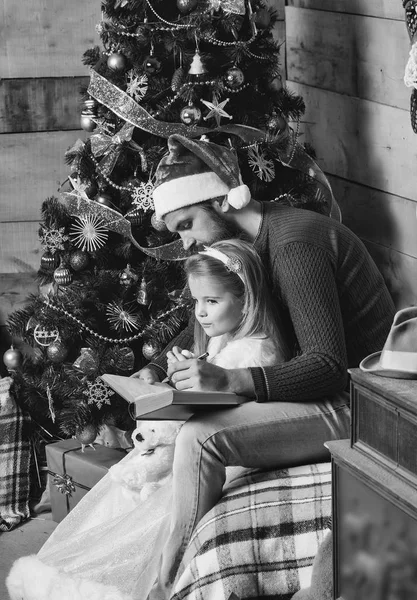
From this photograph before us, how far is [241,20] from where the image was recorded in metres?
3.12

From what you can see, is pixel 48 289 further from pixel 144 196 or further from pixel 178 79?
pixel 178 79

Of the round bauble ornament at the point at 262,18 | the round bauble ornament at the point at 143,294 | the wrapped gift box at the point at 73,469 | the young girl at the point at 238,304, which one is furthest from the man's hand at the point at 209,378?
the round bauble ornament at the point at 262,18

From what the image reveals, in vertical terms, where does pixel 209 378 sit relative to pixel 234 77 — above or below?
below

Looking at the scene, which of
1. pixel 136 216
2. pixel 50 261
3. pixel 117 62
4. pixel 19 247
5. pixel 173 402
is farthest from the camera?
pixel 19 247

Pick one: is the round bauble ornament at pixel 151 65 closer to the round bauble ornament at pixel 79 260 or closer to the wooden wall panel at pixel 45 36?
the round bauble ornament at pixel 79 260

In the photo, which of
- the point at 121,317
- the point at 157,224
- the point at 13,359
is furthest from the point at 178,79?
the point at 13,359

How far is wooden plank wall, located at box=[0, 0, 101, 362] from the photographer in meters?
3.78

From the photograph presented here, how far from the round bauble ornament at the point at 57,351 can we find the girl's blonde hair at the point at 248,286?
3.23 feet

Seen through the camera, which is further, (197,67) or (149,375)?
(197,67)

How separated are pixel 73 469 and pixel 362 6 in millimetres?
1765

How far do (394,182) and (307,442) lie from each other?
1071 millimetres

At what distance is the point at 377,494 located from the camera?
163 cm

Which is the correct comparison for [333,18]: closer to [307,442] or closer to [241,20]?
[241,20]

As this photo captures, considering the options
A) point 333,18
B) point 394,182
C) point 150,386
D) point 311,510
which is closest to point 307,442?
point 311,510
